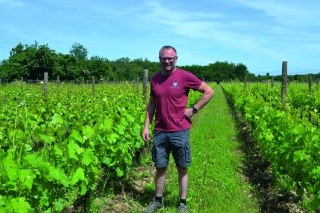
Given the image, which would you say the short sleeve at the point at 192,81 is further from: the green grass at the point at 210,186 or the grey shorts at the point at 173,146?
the green grass at the point at 210,186

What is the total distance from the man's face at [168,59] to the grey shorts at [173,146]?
710 mm

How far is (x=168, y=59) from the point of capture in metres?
3.76

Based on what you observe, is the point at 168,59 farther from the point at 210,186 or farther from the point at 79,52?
the point at 79,52

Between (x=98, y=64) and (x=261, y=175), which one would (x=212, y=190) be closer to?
(x=261, y=175)

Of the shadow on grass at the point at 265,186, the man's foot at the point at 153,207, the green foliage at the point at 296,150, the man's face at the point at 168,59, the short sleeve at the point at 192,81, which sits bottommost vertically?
the shadow on grass at the point at 265,186

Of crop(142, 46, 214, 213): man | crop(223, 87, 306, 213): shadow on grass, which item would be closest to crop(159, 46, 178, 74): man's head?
crop(142, 46, 214, 213): man

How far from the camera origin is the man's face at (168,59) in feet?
12.3

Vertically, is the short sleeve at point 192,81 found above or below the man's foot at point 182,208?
above

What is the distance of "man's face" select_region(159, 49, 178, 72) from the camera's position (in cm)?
376

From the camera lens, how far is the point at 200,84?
386cm

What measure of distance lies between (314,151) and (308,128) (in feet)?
1.95

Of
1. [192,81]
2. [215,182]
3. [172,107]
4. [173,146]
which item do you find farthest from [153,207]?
[215,182]

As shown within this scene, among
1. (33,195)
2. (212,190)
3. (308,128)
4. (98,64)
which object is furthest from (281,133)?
(98,64)

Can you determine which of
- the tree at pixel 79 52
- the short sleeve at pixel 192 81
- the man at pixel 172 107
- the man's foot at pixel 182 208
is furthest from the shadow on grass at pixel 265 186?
the tree at pixel 79 52
